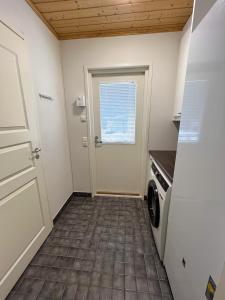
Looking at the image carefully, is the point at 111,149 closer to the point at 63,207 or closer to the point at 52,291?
the point at 63,207

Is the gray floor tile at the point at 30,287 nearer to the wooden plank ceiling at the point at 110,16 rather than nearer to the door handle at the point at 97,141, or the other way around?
the door handle at the point at 97,141

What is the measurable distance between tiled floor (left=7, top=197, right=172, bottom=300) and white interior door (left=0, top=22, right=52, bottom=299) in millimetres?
181

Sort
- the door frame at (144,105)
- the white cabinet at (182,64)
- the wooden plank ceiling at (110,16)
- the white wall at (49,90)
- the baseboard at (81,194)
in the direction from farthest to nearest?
the baseboard at (81,194), the door frame at (144,105), the white cabinet at (182,64), the wooden plank ceiling at (110,16), the white wall at (49,90)

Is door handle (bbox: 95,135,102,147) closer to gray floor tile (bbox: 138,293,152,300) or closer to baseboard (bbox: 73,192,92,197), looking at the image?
baseboard (bbox: 73,192,92,197)

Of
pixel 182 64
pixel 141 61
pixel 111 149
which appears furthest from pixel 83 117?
pixel 182 64

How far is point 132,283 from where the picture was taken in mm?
1236

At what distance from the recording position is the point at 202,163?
682mm

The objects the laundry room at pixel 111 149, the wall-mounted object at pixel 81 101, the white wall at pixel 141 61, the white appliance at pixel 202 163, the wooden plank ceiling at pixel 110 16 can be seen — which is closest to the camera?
the white appliance at pixel 202 163

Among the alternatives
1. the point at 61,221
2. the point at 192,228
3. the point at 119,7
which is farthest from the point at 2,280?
the point at 119,7

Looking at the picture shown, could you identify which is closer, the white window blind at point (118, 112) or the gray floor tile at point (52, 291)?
the gray floor tile at point (52, 291)

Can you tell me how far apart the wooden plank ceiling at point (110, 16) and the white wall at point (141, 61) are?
0.09 m

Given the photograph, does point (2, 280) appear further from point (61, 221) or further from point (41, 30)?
point (41, 30)

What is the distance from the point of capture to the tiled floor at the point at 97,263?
3.85 ft

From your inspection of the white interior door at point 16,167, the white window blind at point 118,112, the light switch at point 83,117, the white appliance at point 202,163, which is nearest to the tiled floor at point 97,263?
the white interior door at point 16,167
